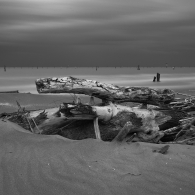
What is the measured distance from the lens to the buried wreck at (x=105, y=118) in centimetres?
558

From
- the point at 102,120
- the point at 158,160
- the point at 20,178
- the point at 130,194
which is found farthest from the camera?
the point at 102,120

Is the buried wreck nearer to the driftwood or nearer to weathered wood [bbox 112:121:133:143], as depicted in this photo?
the driftwood

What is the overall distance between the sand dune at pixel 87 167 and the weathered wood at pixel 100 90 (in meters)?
1.11

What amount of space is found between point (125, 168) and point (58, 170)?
93 centimetres

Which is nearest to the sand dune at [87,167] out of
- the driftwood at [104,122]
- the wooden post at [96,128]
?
the wooden post at [96,128]

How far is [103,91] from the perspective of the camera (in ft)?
19.6

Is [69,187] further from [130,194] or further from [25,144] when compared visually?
[25,144]

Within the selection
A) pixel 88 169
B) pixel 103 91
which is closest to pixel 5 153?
pixel 88 169

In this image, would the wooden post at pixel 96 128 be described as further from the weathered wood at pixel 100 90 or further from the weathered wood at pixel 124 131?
the weathered wood at pixel 100 90

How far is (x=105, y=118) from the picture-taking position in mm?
5723

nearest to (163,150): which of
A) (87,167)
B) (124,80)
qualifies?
(87,167)

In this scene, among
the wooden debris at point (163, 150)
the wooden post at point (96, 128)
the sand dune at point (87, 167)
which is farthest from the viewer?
the wooden post at point (96, 128)

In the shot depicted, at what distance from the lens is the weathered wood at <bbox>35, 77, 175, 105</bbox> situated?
231 inches

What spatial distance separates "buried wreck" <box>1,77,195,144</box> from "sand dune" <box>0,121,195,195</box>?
624 mm
